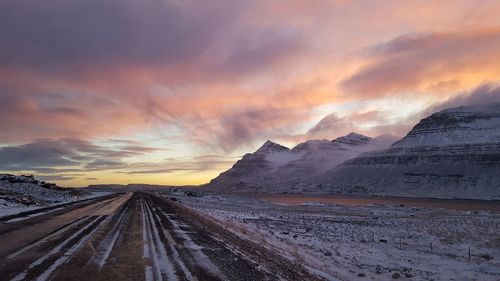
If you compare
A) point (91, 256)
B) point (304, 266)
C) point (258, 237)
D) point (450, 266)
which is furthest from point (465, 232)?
point (91, 256)

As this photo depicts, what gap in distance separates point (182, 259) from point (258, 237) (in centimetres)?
899

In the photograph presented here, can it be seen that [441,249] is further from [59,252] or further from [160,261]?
[59,252]

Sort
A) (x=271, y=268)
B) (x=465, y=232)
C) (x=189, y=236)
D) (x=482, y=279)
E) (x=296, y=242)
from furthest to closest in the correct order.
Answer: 1. (x=465, y=232)
2. (x=296, y=242)
3. (x=189, y=236)
4. (x=482, y=279)
5. (x=271, y=268)

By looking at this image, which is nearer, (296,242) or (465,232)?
(296,242)

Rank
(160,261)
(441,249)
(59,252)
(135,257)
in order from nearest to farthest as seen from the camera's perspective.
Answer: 1. (160,261)
2. (135,257)
3. (59,252)
4. (441,249)

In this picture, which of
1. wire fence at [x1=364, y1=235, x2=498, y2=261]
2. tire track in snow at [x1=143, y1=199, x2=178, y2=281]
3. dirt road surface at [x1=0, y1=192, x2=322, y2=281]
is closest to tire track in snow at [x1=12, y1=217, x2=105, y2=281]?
dirt road surface at [x1=0, y1=192, x2=322, y2=281]

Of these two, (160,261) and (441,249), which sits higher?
(160,261)

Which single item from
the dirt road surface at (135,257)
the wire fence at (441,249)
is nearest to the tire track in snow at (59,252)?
the dirt road surface at (135,257)

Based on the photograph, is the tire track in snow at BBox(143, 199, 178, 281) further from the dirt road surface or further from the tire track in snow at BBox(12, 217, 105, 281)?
the tire track in snow at BBox(12, 217, 105, 281)

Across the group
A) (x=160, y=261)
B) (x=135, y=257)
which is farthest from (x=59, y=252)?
(x=160, y=261)

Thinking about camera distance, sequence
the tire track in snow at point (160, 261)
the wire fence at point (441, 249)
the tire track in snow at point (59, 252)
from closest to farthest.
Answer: the tire track in snow at point (59, 252) < the tire track in snow at point (160, 261) < the wire fence at point (441, 249)

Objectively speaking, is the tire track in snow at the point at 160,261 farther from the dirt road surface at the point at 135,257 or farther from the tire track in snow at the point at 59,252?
the tire track in snow at the point at 59,252

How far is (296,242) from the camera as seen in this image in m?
21.1

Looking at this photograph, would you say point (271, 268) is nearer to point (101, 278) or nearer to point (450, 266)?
→ point (101, 278)
